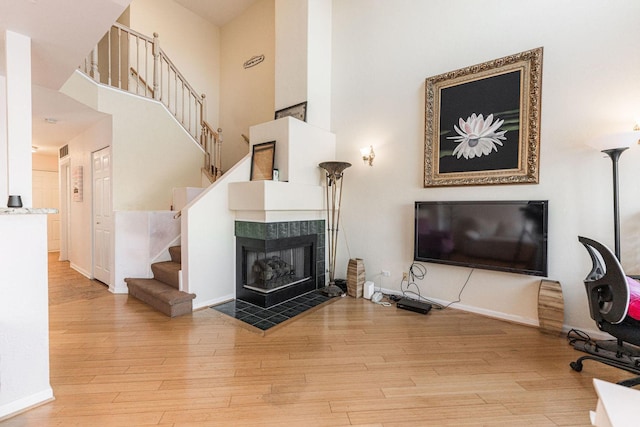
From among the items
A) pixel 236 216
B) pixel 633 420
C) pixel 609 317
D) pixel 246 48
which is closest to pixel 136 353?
pixel 236 216

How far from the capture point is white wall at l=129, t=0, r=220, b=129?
5359mm

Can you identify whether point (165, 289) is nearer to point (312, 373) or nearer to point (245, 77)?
point (312, 373)

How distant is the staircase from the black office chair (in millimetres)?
3780

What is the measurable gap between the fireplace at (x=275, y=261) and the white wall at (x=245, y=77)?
2.87m

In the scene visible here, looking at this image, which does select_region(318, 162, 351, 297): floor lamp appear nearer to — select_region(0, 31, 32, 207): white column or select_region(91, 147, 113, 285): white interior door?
select_region(0, 31, 32, 207): white column

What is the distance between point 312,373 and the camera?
209 centimetres

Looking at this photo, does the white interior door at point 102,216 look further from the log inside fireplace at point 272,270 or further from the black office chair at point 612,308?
the black office chair at point 612,308

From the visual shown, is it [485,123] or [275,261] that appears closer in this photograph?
[485,123]

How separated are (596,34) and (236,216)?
4.36 metres

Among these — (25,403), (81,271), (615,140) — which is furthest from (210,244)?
(615,140)

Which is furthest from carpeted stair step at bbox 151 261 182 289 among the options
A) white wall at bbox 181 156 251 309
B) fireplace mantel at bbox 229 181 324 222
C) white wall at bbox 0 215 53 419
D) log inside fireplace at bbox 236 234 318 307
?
white wall at bbox 0 215 53 419

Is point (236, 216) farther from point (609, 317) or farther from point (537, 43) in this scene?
point (537, 43)

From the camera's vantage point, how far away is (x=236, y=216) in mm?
Answer: 3770

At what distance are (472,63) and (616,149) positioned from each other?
171 cm
